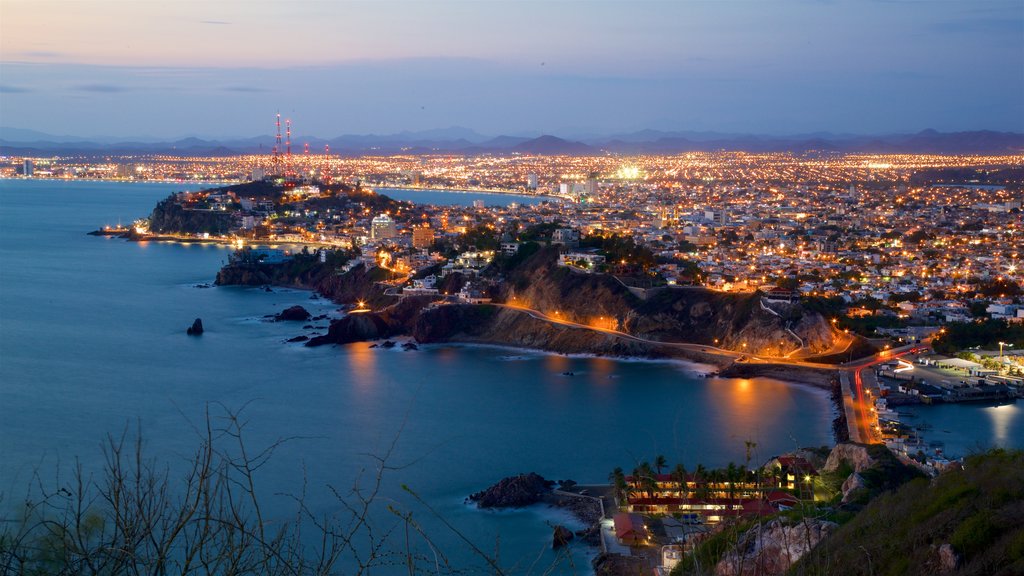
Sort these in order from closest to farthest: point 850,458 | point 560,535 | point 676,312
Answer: point 560,535, point 850,458, point 676,312

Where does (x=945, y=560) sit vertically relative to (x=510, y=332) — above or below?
above

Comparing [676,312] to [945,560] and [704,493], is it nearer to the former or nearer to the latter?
[704,493]

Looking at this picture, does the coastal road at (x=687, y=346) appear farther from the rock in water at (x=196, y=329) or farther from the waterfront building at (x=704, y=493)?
the waterfront building at (x=704, y=493)

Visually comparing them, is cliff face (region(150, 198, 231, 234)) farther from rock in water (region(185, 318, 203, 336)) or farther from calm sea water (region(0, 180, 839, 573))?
rock in water (region(185, 318, 203, 336))

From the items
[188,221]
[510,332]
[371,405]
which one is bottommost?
[371,405]

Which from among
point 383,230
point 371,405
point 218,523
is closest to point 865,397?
point 371,405

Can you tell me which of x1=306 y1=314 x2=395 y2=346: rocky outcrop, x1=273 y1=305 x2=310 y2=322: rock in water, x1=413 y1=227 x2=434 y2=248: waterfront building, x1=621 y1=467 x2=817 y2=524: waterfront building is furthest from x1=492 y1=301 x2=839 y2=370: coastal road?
x1=413 y1=227 x2=434 y2=248: waterfront building

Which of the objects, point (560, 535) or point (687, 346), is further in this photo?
point (687, 346)
